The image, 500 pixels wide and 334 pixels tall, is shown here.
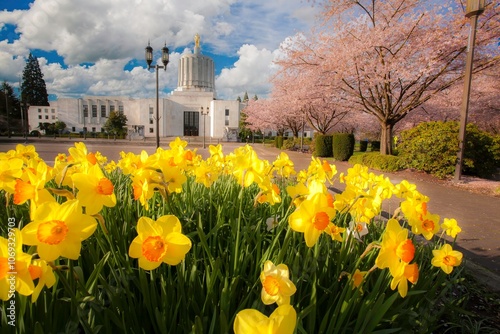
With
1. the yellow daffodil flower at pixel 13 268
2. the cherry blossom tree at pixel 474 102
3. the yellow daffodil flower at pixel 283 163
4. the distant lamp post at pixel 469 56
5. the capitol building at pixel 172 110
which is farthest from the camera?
the capitol building at pixel 172 110

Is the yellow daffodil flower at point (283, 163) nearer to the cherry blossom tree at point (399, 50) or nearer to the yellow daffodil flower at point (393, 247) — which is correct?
the yellow daffodil flower at point (393, 247)

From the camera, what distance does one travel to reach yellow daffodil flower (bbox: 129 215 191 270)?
30.4 inches

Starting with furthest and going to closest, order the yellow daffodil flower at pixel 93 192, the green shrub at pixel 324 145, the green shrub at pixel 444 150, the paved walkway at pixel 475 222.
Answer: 1. the green shrub at pixel 324 145
2. the green shrub at pixel 444 150
3. the paved walkway at pixel 475 222
4. the yellow daffodil flower at pixel 93 192

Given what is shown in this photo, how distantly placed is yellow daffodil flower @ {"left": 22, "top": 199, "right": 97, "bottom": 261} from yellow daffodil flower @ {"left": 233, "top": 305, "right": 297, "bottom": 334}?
443mm

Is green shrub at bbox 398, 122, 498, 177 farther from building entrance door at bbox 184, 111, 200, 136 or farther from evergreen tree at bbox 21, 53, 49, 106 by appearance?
evergreen tree at bbox 21, 53, 49, 106

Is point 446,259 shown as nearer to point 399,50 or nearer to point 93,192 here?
point 93,192

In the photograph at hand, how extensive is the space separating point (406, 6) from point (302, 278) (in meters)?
14.5

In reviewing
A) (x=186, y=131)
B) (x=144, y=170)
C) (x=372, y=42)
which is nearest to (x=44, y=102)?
(x=186, y=131)

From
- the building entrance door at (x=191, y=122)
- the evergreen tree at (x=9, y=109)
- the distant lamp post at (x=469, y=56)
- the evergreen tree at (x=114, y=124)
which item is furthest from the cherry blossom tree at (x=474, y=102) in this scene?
the evergreen tree at (x=9, y=109)

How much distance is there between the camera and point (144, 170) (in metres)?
1.18

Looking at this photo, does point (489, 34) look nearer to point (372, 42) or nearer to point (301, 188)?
point (372, 42)

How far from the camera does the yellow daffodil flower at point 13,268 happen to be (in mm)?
667

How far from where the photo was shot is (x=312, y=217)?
0.95 meters

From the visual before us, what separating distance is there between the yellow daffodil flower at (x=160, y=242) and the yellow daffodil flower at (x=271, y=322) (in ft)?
1.02
